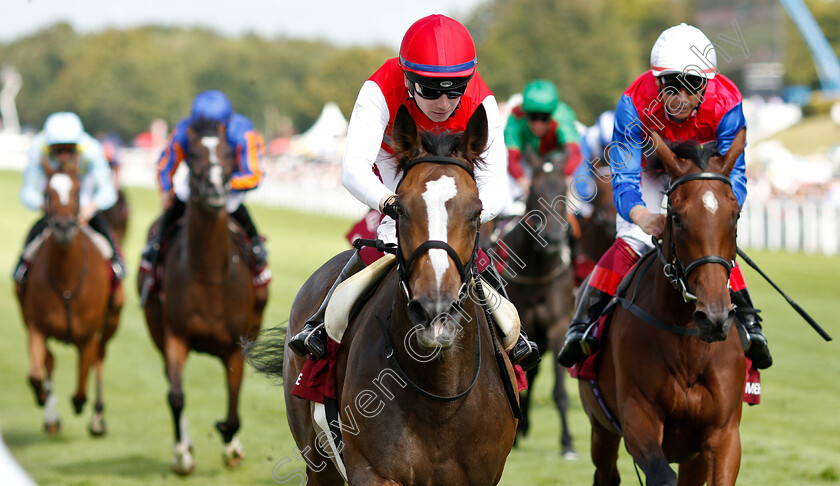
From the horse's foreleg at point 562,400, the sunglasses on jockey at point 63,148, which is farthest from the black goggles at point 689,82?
the sunglasses on jockey at point 63,148

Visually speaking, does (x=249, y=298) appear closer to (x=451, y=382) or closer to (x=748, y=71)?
(x=451, y=382)

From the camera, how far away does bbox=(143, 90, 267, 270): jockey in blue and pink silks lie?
8141 mm

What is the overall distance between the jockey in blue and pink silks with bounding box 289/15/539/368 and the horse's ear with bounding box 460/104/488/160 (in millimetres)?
147

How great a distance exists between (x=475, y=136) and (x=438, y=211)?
45 centimetres

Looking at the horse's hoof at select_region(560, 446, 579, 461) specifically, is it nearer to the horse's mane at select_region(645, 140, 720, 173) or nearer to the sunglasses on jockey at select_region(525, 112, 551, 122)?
the sunglasses on jockey at select_region(525, 112, 551, 122)

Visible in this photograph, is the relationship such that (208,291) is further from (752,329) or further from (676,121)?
(752,329)

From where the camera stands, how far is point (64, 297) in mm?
8727

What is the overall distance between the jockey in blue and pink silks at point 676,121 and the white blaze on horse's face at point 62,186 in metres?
5.11

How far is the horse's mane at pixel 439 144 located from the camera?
11.6 feet

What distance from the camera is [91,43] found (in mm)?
91750

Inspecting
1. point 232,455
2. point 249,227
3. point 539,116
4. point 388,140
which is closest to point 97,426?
point 232,455

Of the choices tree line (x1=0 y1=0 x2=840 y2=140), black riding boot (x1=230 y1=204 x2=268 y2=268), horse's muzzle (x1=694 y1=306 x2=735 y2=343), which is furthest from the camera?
tree line (x1=0 y1=0 x2=840 y2=140)

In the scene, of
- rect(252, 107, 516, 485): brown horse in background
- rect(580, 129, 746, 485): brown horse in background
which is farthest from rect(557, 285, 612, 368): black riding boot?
rect(252, 107, 516, 485): brown horse in background

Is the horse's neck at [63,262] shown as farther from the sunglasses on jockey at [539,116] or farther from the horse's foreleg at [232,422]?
the sunglasses on jockey at [539,116]
